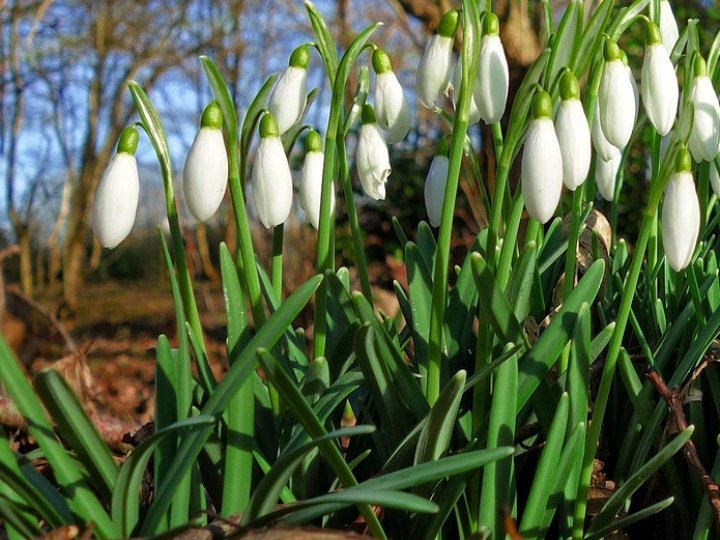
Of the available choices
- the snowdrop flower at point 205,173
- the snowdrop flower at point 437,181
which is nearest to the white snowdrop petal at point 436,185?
the snowdrop flower at point 437,181

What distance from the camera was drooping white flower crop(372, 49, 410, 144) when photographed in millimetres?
1273

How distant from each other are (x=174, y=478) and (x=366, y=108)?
2.30ft

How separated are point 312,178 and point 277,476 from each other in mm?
548

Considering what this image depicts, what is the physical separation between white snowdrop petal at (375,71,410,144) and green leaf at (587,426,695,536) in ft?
1.95

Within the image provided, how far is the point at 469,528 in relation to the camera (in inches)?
45.9

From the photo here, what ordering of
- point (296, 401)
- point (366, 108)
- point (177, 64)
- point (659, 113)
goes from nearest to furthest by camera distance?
point (296, 401)
point (659, 113)
point (366, 108)
point (177, 64)

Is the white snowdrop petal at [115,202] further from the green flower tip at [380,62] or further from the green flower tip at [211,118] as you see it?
the green flower tip at [380,62]

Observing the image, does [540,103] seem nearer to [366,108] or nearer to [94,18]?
[366,108]

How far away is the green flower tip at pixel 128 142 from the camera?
1159mm

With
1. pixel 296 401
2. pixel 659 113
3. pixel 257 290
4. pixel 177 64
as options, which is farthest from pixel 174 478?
pixel 177 64

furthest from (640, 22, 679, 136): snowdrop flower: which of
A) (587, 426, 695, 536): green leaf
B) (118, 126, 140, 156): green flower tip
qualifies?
(118, 126, 140, 156): green flower tip

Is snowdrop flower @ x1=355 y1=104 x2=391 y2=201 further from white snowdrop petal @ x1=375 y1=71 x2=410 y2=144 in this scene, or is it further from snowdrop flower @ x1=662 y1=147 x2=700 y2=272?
snowdrop flower @ x1=662 y1=147 x2=700 y2=272

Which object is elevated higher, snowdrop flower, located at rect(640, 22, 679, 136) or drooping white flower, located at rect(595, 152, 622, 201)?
snowdrop flower, located at rect(640, 22, 679, 136)

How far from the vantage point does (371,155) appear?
1356 millimetres
